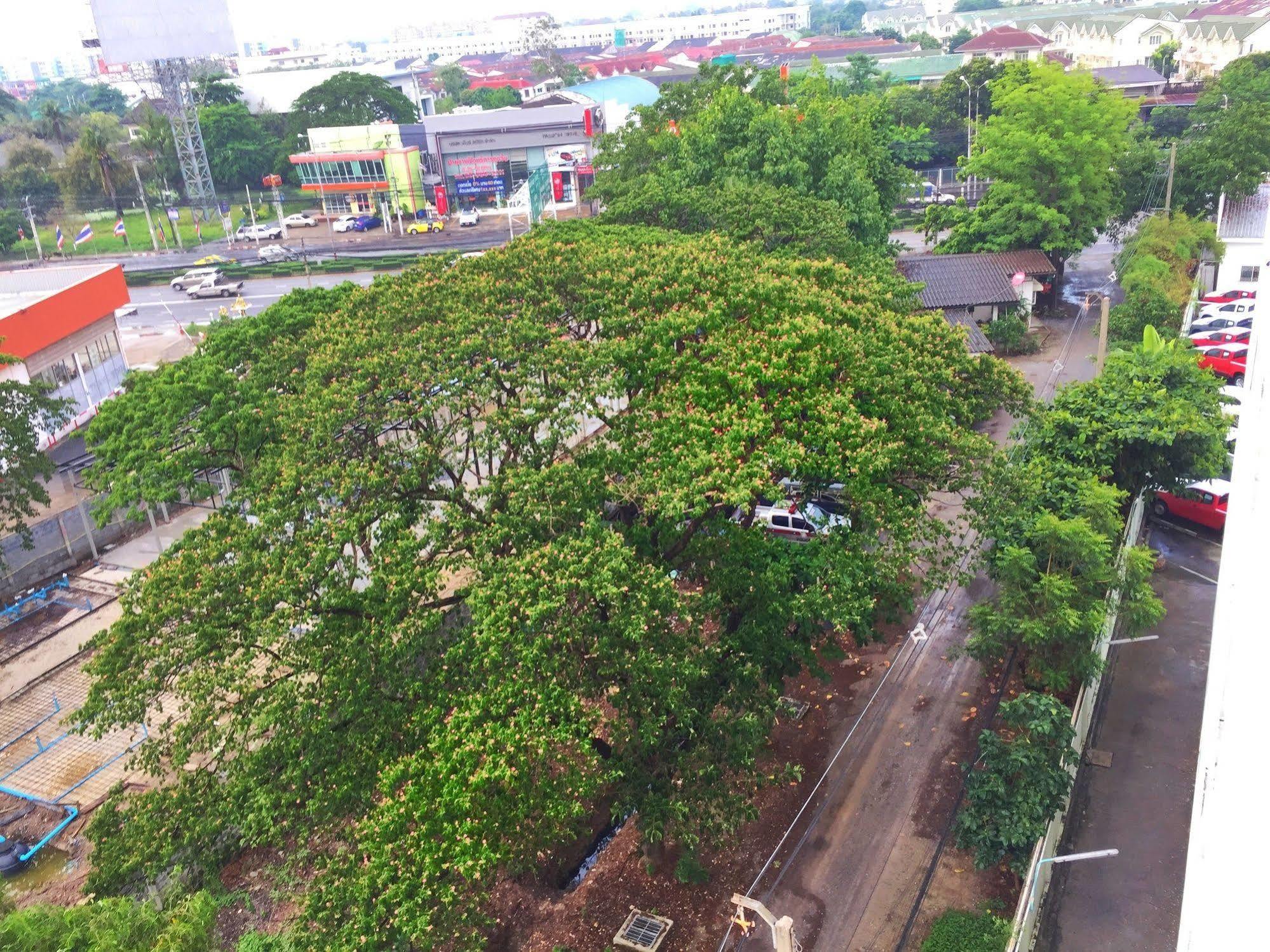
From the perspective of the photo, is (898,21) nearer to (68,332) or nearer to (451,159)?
(451,159)

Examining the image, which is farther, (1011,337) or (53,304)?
(1011,337)

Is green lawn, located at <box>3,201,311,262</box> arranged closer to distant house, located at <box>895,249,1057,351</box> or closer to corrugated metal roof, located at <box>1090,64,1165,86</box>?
distant house, located at <box>895,249,1057,351</box>

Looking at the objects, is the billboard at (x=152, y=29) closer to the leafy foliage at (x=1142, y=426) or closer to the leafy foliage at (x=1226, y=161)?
the leafy foliage at (x=1226, y=161)

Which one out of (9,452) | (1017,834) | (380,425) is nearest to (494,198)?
(9,452)

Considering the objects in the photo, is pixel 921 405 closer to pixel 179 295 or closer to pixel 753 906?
pixel 753 906

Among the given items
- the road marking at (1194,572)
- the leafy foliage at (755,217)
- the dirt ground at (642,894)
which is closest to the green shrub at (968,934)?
the dirt ground at (642,894)

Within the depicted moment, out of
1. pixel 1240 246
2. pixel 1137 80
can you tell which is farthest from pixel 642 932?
pixel 1137 80
